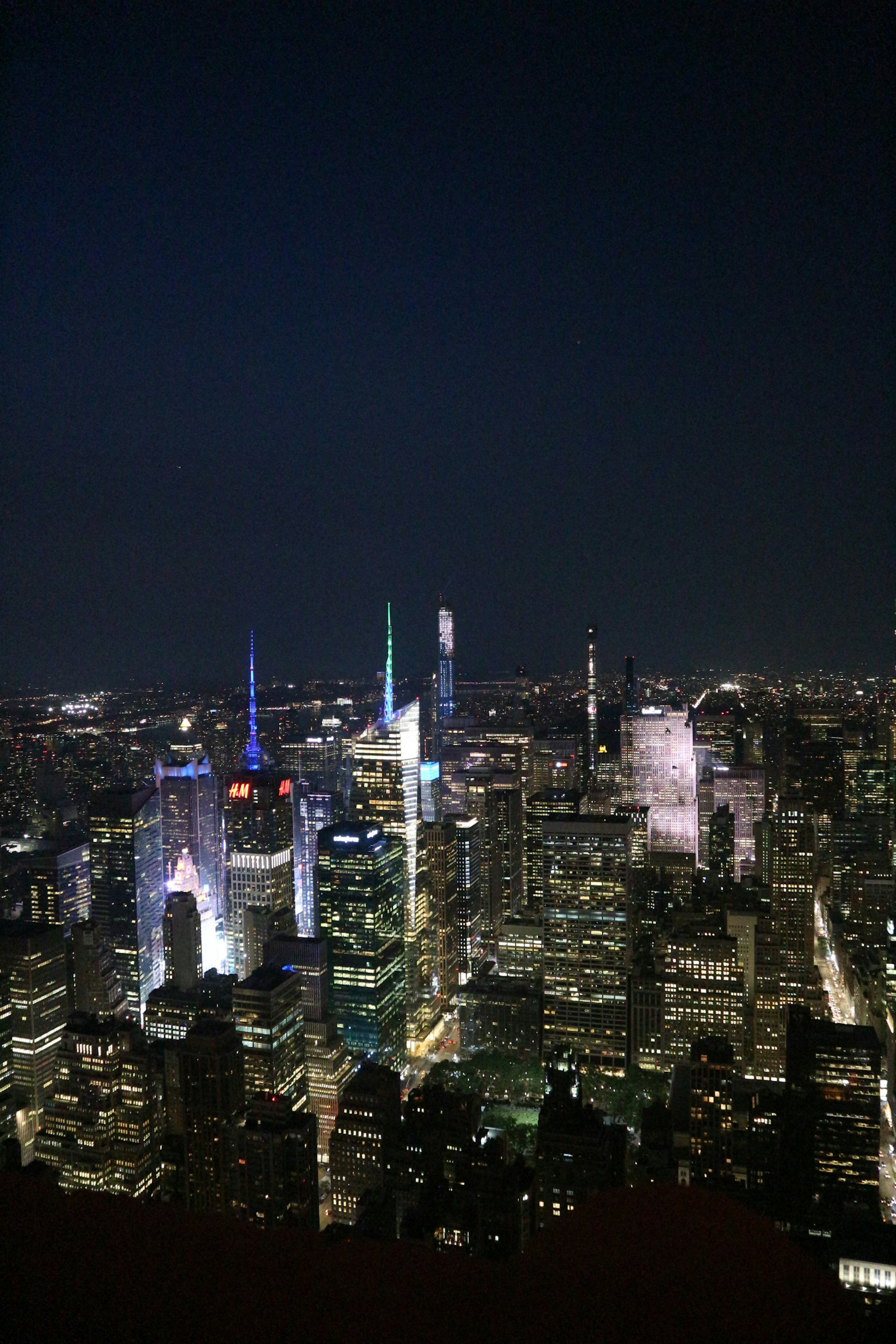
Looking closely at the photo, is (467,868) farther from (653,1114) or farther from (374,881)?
(653,1114)

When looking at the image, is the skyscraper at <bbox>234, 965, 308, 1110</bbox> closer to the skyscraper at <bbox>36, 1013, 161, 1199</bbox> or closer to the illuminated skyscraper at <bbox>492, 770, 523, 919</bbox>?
the skyscraper at <bbox>36, 1013, 161, 1199</bbox>

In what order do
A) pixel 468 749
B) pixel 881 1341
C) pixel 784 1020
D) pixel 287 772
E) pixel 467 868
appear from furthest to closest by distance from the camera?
pixel 468 749 → pixel 467 868 → pixel 287 772 → pixel 784 1020 → pixel 881 1341

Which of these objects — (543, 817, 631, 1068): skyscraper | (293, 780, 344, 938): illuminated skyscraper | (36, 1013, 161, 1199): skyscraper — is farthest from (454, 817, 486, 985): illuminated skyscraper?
(36, 1013, 161, 1199): skyscraper

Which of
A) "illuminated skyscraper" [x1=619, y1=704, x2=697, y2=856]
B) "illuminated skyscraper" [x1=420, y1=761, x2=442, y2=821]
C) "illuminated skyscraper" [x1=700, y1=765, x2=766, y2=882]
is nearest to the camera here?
"illuminated skyscraper" [x1=420, y1=761, x2=442, y2=821]

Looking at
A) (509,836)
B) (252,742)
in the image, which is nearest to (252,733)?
(252,742)

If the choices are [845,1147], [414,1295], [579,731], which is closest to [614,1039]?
[845,1147]
